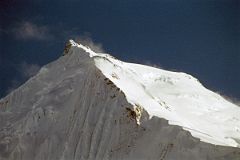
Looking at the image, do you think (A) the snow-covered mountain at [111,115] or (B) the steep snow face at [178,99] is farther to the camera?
(B) the steep snow face at [178,99]

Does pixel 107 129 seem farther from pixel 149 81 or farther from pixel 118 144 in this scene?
pixel 149 81

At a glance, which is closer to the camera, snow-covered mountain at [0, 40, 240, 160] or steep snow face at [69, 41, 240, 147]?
snow-covered mountain at [0, 40, 240, 160]

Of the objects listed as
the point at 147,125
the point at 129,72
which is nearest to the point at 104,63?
the point at 129,72

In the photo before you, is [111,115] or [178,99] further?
[178,99]

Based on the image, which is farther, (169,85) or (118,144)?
(169,85)
